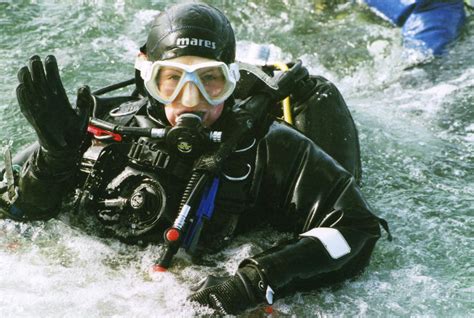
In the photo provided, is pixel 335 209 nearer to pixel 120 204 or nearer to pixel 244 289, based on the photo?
pixel 244 289

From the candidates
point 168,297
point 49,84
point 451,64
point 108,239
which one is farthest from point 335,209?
point 451,64

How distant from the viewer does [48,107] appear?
281 cm

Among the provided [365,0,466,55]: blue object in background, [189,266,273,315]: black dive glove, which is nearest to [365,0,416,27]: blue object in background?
[365,0,466,55]: blue object in background

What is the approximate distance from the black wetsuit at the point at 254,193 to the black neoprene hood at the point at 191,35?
30 centimetres

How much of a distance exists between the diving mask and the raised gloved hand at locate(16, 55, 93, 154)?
1.14ft

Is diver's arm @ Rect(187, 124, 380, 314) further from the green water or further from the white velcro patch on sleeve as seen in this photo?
the green water

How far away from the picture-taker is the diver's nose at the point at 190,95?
3.09 metres

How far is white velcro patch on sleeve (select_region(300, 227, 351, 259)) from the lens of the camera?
117 inches

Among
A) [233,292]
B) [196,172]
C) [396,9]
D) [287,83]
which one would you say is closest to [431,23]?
[396,9]

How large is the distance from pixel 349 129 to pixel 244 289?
144 centimetres

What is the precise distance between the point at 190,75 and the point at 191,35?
0.21 meters

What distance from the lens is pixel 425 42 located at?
6406mm

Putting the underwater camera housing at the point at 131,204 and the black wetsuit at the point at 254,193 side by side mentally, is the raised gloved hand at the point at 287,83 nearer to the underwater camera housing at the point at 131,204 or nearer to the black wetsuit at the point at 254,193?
the black wetsuit at the point at 254,193

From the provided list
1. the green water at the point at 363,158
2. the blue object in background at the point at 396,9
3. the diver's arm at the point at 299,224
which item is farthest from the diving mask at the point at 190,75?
the blue object in background at the point at 396,9
